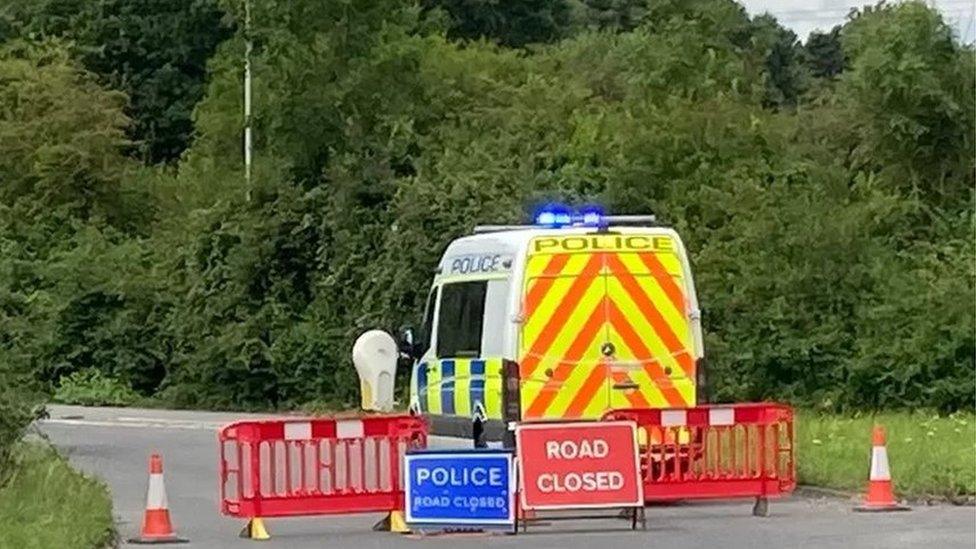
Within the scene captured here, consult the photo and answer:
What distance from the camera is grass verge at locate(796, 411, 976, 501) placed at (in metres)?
17.6

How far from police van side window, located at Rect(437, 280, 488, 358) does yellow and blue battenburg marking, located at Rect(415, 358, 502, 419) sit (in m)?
0.11

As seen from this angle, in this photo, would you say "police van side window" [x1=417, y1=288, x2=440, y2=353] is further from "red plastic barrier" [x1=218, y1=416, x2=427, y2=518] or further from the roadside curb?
"red plastic barrier" [x1=218, y1=416, x2=427, y2=518]

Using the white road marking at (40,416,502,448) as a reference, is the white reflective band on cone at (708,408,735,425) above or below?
above

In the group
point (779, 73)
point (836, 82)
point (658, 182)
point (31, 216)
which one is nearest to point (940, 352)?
point (658, 182)

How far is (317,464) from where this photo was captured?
1616cm

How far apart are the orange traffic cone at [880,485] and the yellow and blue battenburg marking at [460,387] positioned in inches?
131

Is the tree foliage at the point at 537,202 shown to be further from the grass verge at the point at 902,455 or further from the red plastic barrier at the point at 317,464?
the red plastic barrier at the point at 317,464

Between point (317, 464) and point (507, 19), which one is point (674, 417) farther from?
point (507, 19)

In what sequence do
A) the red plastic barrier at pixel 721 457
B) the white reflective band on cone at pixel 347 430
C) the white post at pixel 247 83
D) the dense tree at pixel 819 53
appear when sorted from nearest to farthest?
1. the white reflective band on cone at pixel 347 430
2. the red plastic barrier at pixel 721 457
3. the white post at pixel 247 83
4. the dense tree at pixel 819 53

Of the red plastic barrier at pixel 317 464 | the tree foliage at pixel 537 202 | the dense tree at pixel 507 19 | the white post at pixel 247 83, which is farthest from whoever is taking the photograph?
the dense tree at pixel 507 19

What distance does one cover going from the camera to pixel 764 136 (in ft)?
115

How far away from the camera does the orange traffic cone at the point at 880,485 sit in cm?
1650

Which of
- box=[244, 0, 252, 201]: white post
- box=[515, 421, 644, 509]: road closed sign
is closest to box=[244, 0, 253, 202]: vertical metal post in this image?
box=[244, 0, 252, 201]: white post

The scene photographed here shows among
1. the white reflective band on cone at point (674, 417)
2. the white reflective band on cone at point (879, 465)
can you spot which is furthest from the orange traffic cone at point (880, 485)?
the white reflective band on cone at point (674, 417)
